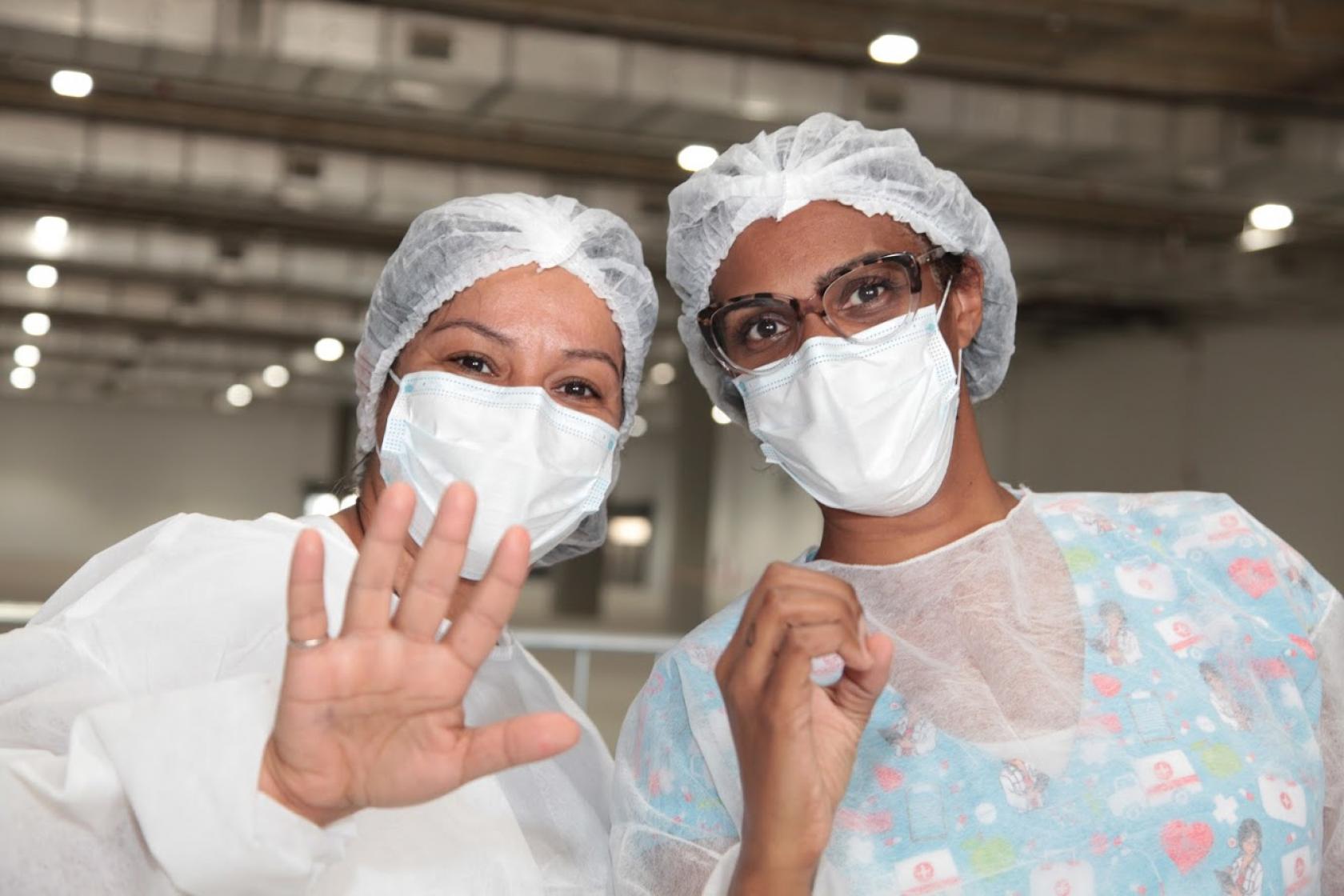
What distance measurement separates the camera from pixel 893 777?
1448 mm

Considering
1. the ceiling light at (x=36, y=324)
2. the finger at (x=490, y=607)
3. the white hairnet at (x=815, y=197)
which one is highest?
the ceiling light at (x=36, y=324)

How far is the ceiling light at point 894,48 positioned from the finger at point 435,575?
17.5 feet

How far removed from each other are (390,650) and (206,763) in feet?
0.65

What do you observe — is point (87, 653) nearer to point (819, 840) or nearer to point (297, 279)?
point (819, 840)

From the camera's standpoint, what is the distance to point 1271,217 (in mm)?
8070

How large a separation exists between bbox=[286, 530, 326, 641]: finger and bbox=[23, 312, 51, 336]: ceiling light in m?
12.4

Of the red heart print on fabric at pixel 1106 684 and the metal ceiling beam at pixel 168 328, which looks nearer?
the red heart print on fabric at pixel 1106 684

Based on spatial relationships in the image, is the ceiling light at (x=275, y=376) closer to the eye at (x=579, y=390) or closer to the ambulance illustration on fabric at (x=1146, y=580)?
the eye at (x=579, y=390)

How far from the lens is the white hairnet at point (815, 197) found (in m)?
1.67

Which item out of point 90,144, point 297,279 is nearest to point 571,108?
point 90,144

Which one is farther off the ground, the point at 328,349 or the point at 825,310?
the point at 328,349

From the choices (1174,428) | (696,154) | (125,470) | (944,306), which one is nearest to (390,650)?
(944,306)

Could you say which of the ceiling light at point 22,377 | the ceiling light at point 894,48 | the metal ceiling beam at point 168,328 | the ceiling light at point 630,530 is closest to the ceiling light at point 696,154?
the ceiling light at point 894,48

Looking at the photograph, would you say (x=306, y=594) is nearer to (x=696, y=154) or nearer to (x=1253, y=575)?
(x=1253, y=575)
